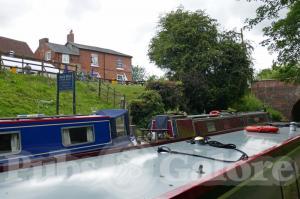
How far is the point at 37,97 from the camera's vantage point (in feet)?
52.6

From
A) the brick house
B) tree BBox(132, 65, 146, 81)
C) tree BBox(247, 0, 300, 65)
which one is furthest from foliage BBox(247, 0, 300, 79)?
tree BBox(132, 65, 146, 81)

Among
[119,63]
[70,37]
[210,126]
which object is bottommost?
[210,126]


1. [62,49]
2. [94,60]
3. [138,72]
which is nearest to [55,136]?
[62,49]

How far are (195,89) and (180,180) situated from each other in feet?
58.0

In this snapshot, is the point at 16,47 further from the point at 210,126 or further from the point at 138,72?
the point at 138,72

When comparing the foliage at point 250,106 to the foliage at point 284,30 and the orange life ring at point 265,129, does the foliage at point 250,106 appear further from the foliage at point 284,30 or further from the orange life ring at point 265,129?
the orange life ring at point 265,129

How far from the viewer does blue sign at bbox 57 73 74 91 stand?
10.7m

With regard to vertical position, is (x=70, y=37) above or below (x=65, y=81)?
above

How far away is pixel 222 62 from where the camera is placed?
2294cm

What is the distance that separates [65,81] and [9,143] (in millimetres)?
4958

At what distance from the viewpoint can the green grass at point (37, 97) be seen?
14062mm

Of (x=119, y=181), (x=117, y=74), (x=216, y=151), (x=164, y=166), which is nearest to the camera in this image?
(x=119, y=181)

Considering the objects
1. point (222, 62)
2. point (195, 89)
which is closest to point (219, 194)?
point (195, 89)

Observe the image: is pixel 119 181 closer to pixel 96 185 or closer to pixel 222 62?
pixel 96 185
